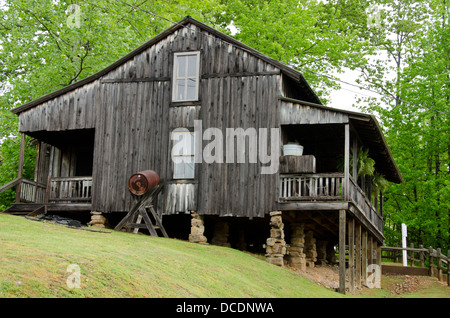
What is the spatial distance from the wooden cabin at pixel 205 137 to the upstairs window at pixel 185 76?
0.04 metres

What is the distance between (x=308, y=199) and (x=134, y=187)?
19.9 feet

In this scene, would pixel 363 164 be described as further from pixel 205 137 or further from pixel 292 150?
pixel 205 137

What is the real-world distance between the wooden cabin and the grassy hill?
2.22 metres

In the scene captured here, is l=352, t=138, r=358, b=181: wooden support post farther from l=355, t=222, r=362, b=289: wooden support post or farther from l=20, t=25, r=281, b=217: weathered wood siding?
l=20, t=25, r=281, b=217: weathered wood siding

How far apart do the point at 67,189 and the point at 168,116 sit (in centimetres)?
491

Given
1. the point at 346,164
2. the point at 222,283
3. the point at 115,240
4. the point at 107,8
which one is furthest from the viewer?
the point at 107,8

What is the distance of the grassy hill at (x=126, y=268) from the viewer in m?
11.5

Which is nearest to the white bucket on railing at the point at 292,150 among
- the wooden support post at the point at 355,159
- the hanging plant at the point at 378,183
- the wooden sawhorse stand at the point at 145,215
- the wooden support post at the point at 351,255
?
the wooden support post at the point at 355,159

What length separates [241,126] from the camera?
2269 cm

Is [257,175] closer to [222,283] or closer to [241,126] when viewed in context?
[241,126]

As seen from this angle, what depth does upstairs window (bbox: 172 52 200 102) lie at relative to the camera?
2361 cm
